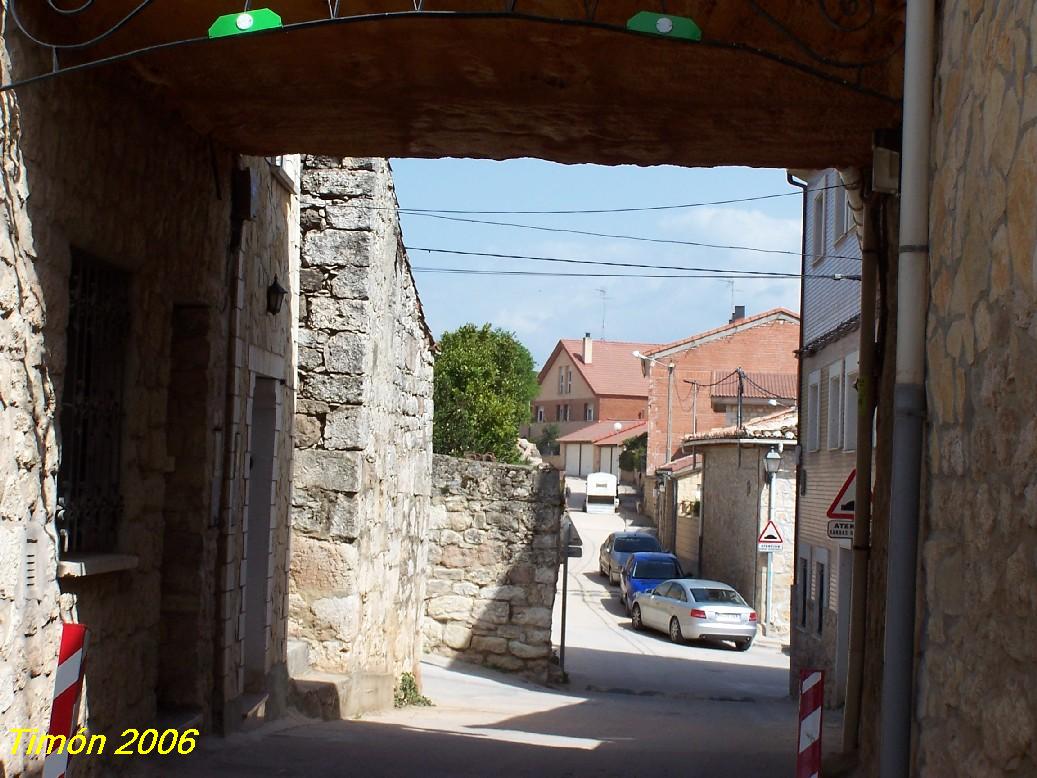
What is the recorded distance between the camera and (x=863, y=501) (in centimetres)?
663

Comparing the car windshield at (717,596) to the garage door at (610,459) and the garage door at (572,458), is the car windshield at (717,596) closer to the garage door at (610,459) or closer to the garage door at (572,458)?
the garage door at (610,459)

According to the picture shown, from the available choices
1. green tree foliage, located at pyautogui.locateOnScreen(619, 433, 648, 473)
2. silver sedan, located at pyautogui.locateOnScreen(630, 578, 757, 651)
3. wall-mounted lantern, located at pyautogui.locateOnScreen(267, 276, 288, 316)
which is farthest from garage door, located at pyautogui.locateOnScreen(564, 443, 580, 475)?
wall-mounted lantern, located at pyautogui.locateOnScreen(267, 276, 288, 316)

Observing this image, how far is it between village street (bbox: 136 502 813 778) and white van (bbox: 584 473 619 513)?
1120 inches

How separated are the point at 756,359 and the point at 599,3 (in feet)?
138

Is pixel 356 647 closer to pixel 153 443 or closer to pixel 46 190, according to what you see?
pixel 153 443

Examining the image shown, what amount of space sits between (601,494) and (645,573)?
74.1 ft

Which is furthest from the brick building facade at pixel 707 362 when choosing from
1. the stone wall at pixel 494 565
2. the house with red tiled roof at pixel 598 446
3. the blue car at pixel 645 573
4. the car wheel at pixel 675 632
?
the stone wall at pixel 494 565

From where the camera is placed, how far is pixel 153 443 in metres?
6.11

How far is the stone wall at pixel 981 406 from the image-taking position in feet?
9.74

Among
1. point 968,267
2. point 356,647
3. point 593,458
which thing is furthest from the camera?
point 593,458

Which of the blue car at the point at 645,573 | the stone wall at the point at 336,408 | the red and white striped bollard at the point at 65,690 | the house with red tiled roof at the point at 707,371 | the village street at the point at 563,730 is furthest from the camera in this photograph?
the house with red tiled roof at the point at 707,371

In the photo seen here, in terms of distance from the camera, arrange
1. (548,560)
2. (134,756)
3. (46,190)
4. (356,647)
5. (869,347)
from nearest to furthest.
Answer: (46,190) < (134,756) < (869,347) < (356,647) < (548,560)

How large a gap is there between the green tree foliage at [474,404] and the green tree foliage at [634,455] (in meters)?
21.7

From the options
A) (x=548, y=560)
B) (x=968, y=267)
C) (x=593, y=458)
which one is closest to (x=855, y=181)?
(x=968, y=267)
